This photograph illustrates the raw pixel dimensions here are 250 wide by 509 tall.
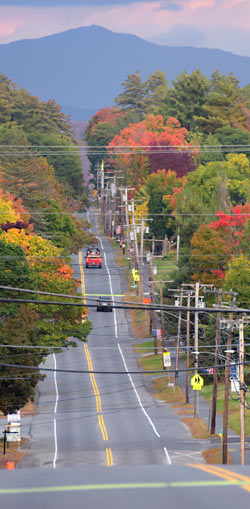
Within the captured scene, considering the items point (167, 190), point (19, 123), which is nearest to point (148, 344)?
point (167, 190)

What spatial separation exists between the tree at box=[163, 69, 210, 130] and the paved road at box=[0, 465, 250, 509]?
566 feet

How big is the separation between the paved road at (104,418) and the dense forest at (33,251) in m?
3.79

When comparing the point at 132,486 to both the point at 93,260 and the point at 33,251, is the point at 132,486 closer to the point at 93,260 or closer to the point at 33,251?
the point at 33,251

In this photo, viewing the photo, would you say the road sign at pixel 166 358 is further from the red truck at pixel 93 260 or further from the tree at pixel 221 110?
the tree at pixel 221 110

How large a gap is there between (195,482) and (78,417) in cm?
5800

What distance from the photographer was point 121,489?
7.07 meters

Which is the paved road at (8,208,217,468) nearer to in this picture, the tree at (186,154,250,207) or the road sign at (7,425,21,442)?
the road sign at (7,425,21,442)

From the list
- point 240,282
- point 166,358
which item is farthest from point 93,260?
point 166,358

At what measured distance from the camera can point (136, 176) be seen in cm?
15875

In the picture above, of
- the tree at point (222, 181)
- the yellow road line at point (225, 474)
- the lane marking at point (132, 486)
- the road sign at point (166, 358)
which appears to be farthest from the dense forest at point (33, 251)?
the lane marking at point (132, 486)

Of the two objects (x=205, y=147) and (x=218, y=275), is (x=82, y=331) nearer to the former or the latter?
(x=218, y=275)

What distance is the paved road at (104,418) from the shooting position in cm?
5035

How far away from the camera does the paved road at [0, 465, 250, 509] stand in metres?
6.92

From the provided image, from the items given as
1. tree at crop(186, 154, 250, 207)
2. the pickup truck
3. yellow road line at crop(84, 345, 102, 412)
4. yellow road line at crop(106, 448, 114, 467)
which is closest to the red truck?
the pickup truck
